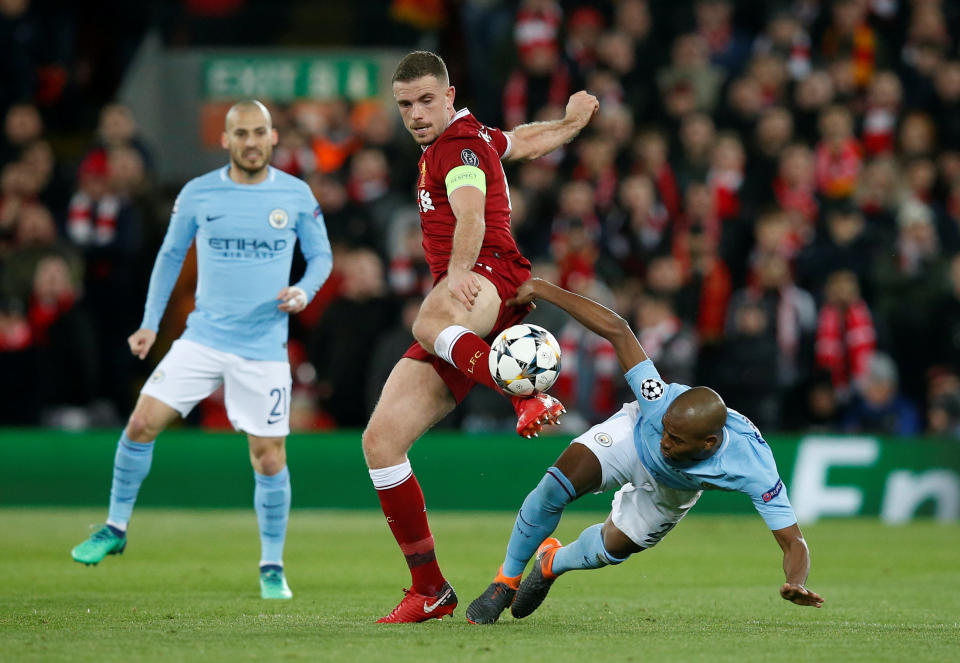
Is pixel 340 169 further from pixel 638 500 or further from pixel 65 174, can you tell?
pixel 638 500

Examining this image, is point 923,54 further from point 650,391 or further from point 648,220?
point 650,391

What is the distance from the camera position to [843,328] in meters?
13.7

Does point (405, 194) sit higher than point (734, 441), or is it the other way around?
point (405, 194)

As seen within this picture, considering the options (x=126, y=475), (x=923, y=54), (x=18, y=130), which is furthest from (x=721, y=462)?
(x=18, y=130)

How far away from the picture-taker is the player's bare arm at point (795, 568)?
19.1 feet

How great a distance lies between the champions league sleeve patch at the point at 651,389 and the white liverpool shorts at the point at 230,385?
95.8 inches

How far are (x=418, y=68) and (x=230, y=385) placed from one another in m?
2.37

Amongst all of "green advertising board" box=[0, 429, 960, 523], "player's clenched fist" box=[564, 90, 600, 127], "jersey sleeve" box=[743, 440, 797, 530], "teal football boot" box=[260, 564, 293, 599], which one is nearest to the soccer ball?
"jersey sleeve" box=[743, 440, 797, 530]

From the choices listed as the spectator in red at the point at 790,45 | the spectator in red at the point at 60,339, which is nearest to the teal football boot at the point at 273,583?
the spectator in red at the point at 60,339

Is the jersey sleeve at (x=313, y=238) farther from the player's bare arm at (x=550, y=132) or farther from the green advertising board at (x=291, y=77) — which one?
the green advertising board at (x=291, y=77)

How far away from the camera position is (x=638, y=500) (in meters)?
6.95

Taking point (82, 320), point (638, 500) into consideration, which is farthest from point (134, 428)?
point (82, 320)

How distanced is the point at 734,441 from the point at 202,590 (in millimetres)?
3467

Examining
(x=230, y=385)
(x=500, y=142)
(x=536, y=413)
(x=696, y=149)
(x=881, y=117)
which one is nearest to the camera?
(x=536, y=413)
